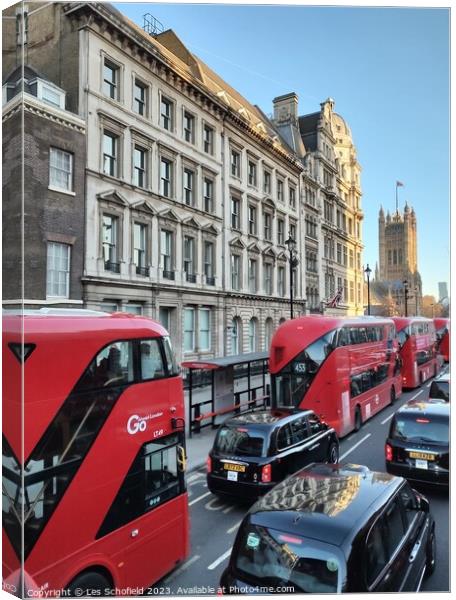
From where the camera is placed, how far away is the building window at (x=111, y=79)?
9.62 meters

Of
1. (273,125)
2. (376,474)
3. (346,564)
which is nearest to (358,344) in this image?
(273,125)

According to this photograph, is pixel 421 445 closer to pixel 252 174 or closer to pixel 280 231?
pixel 280 231

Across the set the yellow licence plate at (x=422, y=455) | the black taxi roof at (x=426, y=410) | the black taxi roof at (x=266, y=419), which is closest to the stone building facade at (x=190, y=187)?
the black taxi roof at (x=266, y=419)

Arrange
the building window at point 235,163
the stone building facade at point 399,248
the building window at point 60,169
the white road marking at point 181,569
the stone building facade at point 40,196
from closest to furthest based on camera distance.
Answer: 1. the white road marking at point 181,569
2. the stone building facade at point 40,196
3. the building window at point 60,169
4. the stone building facade at point 399,248
5. the building window at point 235,163

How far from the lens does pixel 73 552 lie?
16.2 ft

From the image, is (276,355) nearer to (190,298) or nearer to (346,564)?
(190,298)

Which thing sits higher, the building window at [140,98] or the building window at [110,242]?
the building window at [140,98]

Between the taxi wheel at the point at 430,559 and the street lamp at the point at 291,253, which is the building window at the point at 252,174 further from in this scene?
the taxi wheel at the point at 430,559

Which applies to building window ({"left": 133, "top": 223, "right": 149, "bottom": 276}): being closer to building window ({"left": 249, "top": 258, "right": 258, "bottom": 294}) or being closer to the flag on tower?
building window ({"left": 249, "top": 258, "right": 258, "bottom": 294})

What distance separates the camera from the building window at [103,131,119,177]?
31.8 ft

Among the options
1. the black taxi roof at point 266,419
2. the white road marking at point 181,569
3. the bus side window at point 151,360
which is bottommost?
the white road marking at point 181,569

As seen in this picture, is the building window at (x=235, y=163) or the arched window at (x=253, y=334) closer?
the building window at (x=235, y=163)

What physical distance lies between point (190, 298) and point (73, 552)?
7454 mm

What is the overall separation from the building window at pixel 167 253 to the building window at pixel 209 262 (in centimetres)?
136
